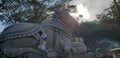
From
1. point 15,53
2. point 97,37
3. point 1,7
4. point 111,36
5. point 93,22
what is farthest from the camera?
point 93,22

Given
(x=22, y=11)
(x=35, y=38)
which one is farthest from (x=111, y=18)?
(x=35, y=38)

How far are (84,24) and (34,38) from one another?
19671mm

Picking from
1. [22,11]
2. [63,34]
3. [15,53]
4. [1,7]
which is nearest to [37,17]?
[22,11]

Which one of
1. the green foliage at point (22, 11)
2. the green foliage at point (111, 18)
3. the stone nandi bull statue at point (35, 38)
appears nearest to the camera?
the stone nandi bull statue at point (35, 38)

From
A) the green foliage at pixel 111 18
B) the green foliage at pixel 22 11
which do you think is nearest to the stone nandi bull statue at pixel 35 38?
the green foliage at pixel 22 11

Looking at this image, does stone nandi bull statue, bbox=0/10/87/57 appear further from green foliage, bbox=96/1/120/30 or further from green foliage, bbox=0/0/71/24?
green foliage, bbox=96/1/120/30

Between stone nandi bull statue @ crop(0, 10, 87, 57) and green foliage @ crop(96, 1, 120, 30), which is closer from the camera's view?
stone nandi bull statue @ crop(0, 10, 87, 57)

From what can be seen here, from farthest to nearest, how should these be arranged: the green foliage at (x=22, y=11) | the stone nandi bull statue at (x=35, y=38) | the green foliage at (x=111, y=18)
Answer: the green foliage at (x=111, y=18)
the green foliage at (x=22, y=11)
the stone nandi bull statue at (x=35, y=38)

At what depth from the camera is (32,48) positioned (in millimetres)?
12086

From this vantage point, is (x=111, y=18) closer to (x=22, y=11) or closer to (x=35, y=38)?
(x=22, y=11)

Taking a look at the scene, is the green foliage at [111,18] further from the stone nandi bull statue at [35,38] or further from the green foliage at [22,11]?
the stone nandi bull statue at [35,38]

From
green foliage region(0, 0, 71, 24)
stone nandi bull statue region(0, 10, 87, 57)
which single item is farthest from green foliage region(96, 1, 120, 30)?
stone nandi bull statue region(0, 10, 87, 57)

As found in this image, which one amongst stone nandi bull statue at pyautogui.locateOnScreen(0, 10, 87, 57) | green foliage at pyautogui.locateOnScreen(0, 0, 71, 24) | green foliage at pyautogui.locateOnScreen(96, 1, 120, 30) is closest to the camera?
stone nandi bull statue at pyautogui.locateOnScreen(0, 10, 87, 57)

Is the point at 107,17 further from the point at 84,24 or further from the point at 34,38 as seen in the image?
the point at 34,38
